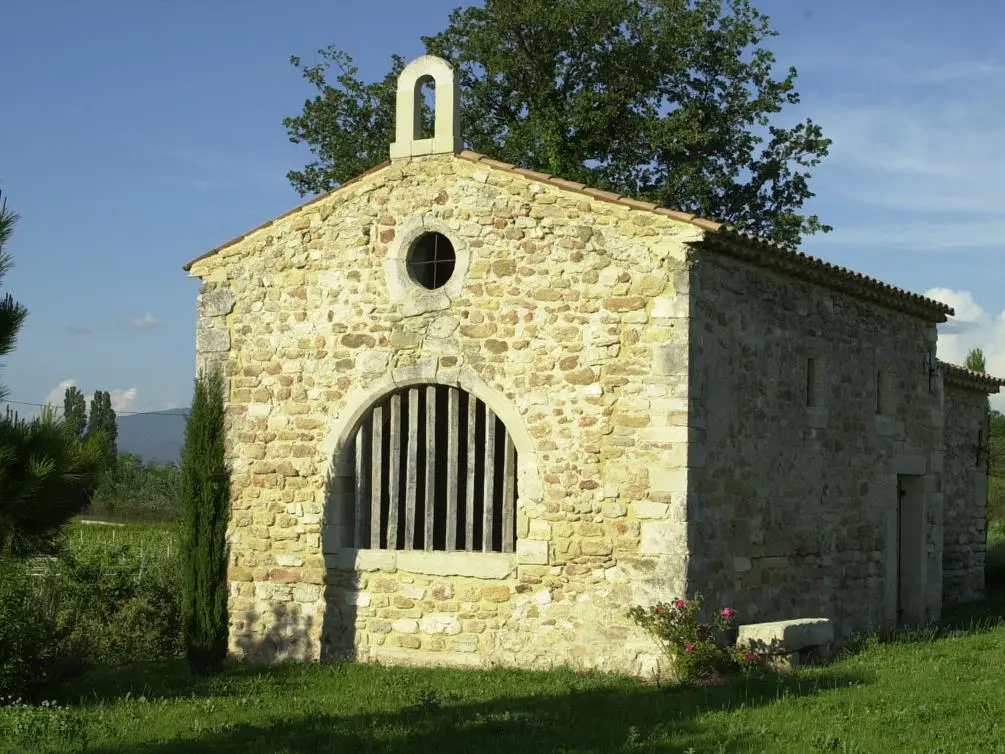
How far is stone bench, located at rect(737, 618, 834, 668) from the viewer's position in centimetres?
1091

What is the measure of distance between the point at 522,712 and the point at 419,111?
633 cm

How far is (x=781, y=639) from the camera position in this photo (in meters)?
10.9

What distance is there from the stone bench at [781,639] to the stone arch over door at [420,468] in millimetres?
2309

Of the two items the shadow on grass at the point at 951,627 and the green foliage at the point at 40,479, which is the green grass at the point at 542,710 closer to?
the shadow on grass at the point at 951,627

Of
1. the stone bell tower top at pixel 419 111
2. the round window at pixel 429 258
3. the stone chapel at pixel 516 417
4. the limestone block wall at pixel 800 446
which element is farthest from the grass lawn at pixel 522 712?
the stone bell tower top at pixel 419 111

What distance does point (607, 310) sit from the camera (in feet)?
36.8

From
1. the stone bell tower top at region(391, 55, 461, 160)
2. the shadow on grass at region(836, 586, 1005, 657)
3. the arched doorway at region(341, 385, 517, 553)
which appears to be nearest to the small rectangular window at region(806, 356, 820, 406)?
the shadow on grass at region(836, 586, 1005, 657)

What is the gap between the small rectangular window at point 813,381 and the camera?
1325cm

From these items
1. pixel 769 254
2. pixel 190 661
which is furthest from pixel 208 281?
pixel 769 254

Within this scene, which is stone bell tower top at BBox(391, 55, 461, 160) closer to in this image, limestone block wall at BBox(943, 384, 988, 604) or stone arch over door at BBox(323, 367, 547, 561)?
stone arch over door at BBox(323, 367, 547, 561)

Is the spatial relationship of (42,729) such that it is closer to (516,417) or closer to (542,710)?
(542,710)

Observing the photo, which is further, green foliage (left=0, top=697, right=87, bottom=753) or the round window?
the round window

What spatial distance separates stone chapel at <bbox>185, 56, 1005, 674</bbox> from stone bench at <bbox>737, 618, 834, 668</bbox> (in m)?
0.49

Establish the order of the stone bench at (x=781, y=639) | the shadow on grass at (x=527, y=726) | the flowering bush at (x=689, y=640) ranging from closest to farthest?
the shadow on grass at (x=527, y=726), the flowering bush at (x=689, y=640), the stone bench at (x=781, y=639)
